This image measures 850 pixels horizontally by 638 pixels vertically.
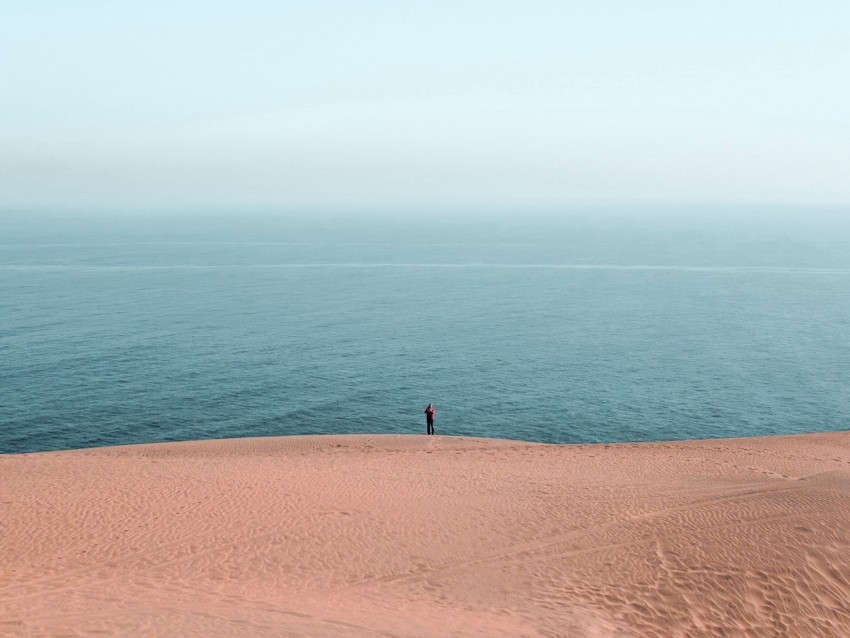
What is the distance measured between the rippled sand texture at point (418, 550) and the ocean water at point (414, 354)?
2099 centimetres

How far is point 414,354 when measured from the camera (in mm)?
67750

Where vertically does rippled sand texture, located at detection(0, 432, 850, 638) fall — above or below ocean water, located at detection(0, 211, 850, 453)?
above

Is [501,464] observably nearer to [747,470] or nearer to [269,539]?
[747,470]

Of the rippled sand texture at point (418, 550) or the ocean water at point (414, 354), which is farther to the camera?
the ocean water at point (414, 354)

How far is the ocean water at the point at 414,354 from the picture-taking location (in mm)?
48062

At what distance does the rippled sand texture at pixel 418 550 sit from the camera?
49.6ft

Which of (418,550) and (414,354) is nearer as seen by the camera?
(418,550)

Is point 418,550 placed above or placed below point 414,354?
above

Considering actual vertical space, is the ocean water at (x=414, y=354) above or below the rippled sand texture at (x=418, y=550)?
below

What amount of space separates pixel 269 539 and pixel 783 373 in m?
55.3

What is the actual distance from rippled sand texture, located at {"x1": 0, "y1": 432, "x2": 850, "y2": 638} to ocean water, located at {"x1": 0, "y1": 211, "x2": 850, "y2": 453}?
21.0 meters

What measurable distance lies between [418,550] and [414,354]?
49.0 meters

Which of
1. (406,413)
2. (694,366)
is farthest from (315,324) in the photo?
(694,366)

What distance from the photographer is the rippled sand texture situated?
15.1 m
